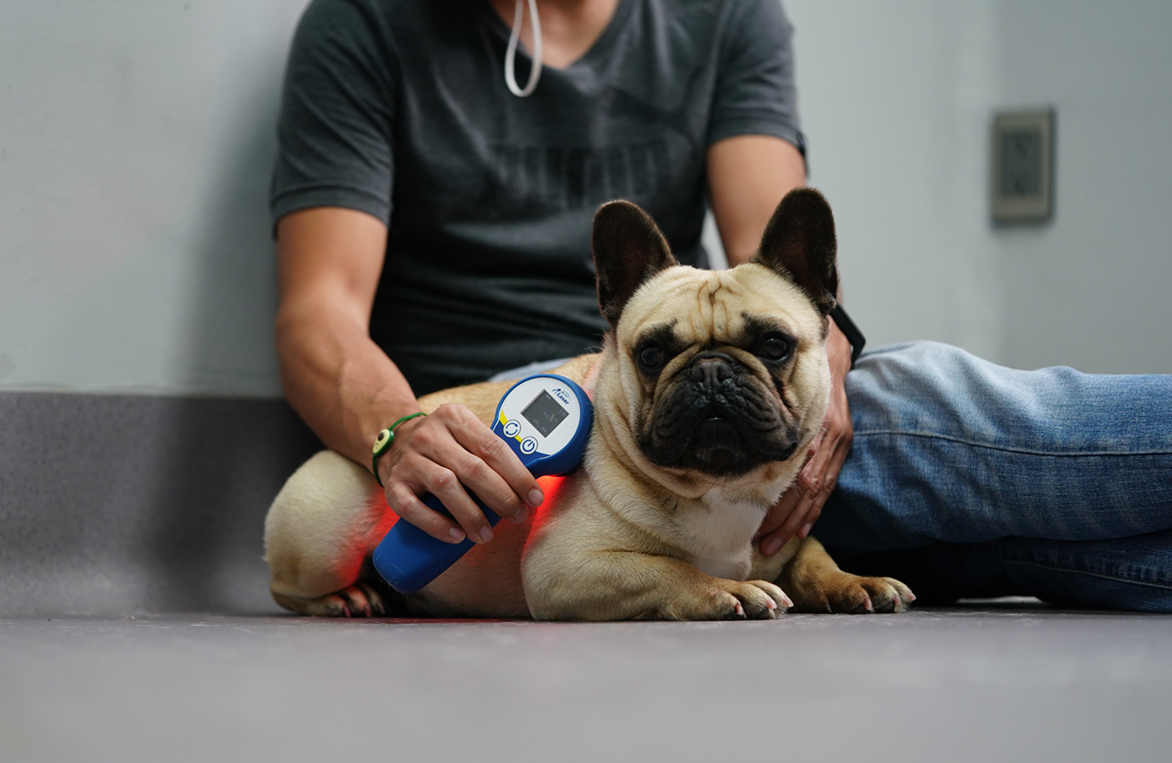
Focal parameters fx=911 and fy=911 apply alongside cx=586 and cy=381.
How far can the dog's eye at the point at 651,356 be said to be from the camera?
1.20 m

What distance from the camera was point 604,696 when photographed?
2.18 ft

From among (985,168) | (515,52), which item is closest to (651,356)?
(515,52)

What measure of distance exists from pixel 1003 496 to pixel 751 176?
2.80ft

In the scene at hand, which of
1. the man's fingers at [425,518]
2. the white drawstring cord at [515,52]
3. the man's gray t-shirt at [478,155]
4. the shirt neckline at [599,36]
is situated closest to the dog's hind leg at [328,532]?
the man's fingers at [425,518]

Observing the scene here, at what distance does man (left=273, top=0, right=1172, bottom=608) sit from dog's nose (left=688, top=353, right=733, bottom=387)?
0.28 meters

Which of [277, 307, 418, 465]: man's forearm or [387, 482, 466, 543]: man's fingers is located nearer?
[387, 482, 466, 543]: man's fingers

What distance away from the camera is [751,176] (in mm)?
1839

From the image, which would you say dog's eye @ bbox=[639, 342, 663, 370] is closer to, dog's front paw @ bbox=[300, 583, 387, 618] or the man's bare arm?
the man's bare arm

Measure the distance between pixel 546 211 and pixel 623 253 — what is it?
1.80 feet

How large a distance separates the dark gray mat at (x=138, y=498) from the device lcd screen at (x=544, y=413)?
0.81 m

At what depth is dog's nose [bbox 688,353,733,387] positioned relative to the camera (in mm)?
1120

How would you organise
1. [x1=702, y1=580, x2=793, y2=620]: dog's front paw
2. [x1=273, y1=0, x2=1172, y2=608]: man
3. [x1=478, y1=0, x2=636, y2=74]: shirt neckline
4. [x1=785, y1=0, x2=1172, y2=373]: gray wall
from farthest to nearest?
[x1=785, y1=0, x2=1172, y2=373]: gray wall → [x1=478, y1=0, x2=636, y2=74]: shirt neckline → [x1=273, y1=0, x2=1172, y2=608]: man → [x1=702, y1=580, x2=793, y2=620]: dog's front paw

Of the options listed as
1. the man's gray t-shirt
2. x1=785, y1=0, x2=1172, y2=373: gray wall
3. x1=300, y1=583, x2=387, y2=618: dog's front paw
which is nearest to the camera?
x1=300, y1=583, x2=387, y2=618: dog's front paw

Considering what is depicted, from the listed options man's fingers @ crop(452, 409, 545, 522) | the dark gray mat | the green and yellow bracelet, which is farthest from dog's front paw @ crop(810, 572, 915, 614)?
the dark gray mat
